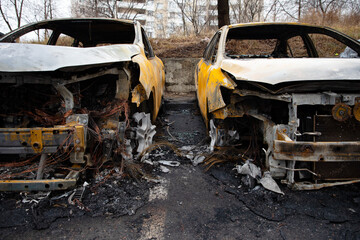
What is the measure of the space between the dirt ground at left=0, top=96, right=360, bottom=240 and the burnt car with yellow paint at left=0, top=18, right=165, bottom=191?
0.80 feet

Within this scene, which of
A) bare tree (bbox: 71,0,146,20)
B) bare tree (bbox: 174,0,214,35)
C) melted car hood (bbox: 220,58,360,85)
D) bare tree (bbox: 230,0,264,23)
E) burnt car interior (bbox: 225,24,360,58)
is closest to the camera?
melted car hood (bbox: 220,58,360,85)

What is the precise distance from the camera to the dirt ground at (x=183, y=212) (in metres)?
1.78

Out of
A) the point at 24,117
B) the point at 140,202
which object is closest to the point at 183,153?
the point at 140,202

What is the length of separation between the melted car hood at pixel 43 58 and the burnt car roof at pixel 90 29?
1.60m

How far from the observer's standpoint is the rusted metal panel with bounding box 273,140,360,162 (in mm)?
1990

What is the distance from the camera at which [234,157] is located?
116 inches

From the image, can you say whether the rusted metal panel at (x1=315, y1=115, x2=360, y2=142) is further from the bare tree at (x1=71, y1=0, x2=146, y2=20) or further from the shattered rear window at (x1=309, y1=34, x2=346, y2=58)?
the bare tree at (x1=71, y1=0, x2=146, y2=20)

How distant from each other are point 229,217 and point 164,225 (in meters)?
0.54

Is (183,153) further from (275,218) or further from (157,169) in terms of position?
(275,218)

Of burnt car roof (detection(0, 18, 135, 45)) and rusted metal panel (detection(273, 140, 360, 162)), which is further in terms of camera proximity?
burnt car roof (detection(0, 18, 135, 45))

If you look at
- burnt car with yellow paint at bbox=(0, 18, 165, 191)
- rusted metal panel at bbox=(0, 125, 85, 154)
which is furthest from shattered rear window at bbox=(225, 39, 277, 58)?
rusted metal panel at bbox=(0, 125, 85, 154)

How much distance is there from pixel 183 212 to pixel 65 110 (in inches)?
57.8

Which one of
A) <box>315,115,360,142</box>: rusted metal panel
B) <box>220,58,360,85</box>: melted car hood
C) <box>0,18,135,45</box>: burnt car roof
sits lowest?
<box>315,115,360,142</box>: rusted metal panel

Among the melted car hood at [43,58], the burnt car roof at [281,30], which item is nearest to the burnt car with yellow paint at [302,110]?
the burnt car roof at [281,30]
